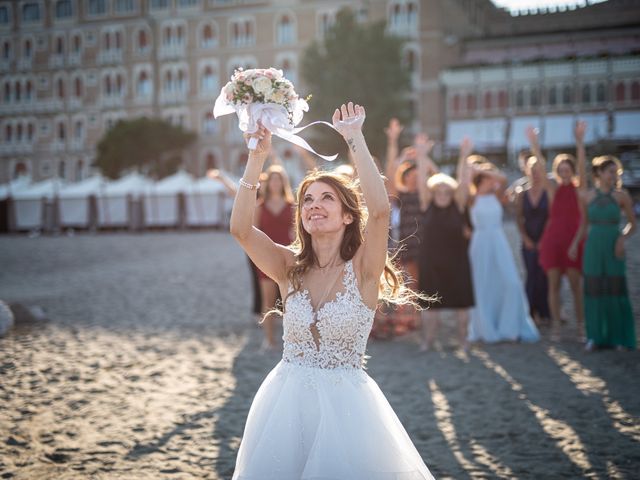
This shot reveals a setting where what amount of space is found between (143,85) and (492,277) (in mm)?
50752

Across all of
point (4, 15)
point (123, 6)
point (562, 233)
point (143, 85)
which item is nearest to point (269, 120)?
point (562, 233)

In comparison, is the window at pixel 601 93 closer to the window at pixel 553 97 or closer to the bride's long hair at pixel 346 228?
the window at pixel 553 97

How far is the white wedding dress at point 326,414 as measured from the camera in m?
2.69

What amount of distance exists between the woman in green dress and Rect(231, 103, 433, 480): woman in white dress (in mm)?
4849

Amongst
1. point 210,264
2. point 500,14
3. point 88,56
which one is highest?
point 500,14

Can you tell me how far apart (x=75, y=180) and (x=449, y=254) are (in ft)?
177

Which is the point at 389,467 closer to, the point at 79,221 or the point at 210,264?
the point at 210,264

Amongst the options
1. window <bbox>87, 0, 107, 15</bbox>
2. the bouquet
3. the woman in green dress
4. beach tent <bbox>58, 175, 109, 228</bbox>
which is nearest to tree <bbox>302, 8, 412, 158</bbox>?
beach tent <bbox>58, 175, 109, 228</bbox>

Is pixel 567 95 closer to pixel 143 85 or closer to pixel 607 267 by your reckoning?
pixel 143 85

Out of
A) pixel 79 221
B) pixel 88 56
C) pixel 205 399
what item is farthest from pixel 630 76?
pixel 205 399

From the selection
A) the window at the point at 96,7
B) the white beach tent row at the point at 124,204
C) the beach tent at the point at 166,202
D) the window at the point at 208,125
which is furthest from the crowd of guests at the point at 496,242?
the window at the point at 96,7

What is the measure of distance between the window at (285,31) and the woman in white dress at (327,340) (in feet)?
163

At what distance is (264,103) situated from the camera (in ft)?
9.95

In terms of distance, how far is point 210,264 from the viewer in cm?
1777
